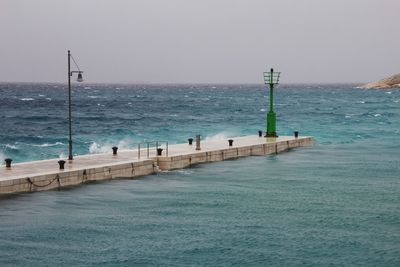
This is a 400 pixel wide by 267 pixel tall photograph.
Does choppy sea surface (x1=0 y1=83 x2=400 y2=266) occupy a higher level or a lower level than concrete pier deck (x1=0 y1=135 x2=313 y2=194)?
lower

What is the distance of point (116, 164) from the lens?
102 ft

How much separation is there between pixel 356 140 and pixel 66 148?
21784 millimetres

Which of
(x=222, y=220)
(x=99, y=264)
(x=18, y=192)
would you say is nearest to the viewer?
(x=99, y=264)

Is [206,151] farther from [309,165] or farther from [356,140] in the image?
[356,140]

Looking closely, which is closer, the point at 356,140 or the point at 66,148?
the point at 66,148

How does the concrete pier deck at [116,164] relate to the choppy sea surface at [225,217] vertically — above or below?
above

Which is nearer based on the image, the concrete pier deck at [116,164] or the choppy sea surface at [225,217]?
the choppy sea surface at [225,217]

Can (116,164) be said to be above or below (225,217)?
above

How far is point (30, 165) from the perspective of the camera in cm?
3045

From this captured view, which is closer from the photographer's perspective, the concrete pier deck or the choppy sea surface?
the choppy sea surface

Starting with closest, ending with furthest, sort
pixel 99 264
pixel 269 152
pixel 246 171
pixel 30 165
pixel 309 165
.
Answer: pixel 99 264 < pixel 30 165 < pixel 246 171 < pixel 309 165 < pixel 269 152

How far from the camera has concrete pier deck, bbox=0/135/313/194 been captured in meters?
27.2

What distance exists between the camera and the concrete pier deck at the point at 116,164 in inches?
1070

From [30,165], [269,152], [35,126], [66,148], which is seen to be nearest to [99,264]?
[30,165]
